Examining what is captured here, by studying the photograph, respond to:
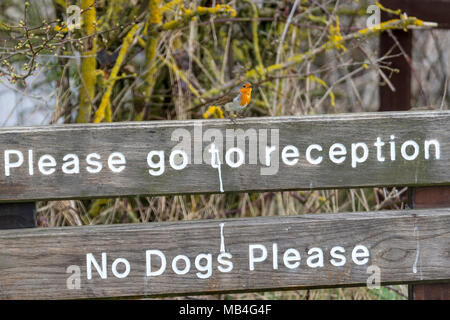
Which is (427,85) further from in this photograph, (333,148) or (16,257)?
(16,257)

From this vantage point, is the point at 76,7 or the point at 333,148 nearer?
the point at 333,148

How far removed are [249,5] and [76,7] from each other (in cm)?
146

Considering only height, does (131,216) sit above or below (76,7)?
below

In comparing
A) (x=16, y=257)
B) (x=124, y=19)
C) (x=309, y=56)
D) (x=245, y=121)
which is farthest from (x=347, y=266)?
(x=124, y=19)

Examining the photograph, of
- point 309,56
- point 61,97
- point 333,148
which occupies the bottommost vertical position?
point 333,148

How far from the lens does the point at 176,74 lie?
138 inches

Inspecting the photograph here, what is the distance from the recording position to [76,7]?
116 inches

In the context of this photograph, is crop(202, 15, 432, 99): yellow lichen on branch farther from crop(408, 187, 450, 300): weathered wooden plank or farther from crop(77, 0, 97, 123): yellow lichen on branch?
crop(408, 187, 450, 300): weathered wooden plank

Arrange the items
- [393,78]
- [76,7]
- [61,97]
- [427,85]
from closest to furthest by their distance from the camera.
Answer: [76,7]
[61,97]
[393,78]
[427,85]

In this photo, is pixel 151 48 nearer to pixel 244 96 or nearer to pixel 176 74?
pixel 176 74

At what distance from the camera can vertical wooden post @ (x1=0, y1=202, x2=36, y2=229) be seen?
2.01 meters

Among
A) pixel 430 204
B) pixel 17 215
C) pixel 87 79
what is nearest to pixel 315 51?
pixel 87 79

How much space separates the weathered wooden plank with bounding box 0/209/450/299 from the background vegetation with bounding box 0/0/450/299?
1032mm

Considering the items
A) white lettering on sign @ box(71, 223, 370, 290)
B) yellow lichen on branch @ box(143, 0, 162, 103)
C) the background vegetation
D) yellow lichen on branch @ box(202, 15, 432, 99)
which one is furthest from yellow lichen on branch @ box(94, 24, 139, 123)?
white lettering on sign @ box(71, 223, 370, 290)
